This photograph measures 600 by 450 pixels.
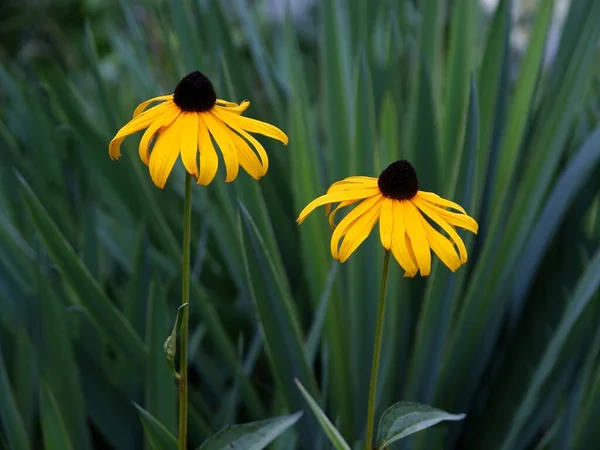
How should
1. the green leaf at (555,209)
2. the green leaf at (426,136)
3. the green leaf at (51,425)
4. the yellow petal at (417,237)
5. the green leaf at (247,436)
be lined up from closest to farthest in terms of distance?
1. the yellow petal at (417,237)
2. the green leaf at (247,436)
3. the green leaf at (51,425)
4. the green leaf at (555,209)
5. the green leaf at (426,136)

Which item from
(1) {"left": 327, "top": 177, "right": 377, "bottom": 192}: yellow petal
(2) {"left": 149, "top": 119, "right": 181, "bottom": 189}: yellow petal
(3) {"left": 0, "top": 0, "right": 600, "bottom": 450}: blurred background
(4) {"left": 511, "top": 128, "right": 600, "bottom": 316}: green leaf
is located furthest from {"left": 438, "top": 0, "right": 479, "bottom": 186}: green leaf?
(2) {"left": 149, "top": 119, "right": 181, "bottom": 189}: yellow petal

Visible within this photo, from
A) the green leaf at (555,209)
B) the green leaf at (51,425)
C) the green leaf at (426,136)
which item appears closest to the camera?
the green leaf at (51,425)

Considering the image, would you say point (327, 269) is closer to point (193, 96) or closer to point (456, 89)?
point (456, 89)

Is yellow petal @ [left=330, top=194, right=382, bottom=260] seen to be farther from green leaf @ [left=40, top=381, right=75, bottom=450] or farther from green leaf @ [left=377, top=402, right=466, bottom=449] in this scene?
green leaf @ [left=40, top=381, right=75, bottom=450]

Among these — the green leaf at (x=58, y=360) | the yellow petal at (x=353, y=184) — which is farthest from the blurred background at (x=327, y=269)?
the yellow petal at (x=353, y=184)

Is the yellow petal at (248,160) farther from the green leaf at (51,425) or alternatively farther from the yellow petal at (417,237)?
the green leaf at (51,425)

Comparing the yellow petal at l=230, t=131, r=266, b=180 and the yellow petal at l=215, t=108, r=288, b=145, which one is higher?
the yellow petal at l=215, t=108, r=288, b=145

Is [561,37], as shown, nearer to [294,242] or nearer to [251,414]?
[294,242]
